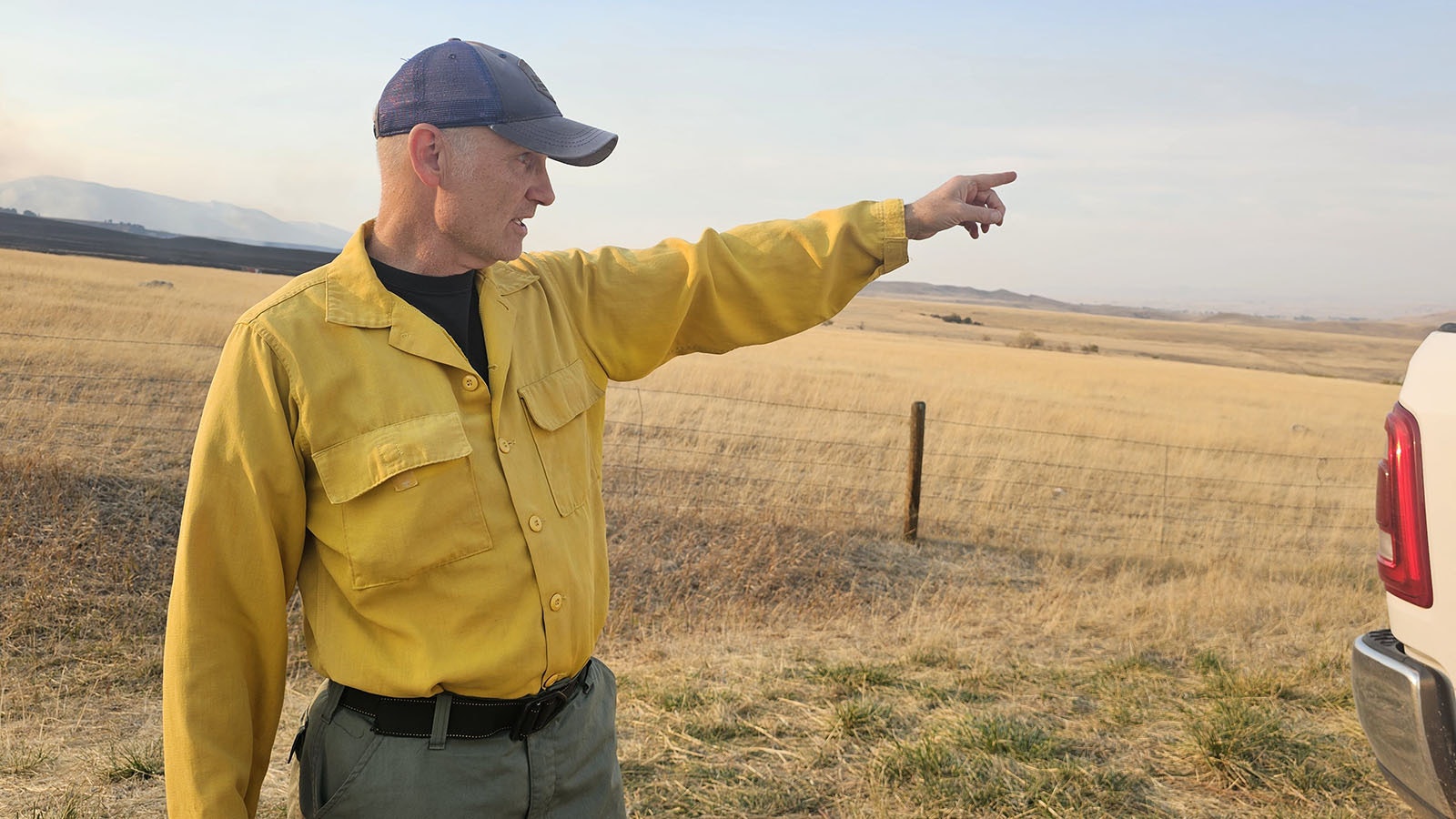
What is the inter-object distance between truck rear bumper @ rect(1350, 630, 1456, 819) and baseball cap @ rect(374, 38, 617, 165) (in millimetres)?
2197

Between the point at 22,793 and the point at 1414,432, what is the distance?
4.35 m

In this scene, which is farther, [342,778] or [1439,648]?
[1439,648]

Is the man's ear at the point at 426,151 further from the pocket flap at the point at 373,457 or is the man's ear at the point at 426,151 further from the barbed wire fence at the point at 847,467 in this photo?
the barbed wire fence at the point at 847,467

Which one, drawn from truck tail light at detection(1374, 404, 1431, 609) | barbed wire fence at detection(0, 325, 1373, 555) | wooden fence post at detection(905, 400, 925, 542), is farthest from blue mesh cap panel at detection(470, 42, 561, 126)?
wooden fence post at detection(905, 400, 925, 542)

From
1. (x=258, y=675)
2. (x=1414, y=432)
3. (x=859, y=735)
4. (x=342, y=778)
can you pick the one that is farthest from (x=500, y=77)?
(x=859, y=735)

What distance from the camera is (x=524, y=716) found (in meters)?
1.86

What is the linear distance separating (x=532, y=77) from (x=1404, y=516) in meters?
2.26

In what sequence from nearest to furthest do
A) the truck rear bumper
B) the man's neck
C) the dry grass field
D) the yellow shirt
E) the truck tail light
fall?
the yellow shirt
the man's neck
the truck rear bumper
the truck tail light
the dry grass field

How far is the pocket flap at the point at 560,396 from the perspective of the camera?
1.93m

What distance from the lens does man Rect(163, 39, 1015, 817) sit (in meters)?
1.68

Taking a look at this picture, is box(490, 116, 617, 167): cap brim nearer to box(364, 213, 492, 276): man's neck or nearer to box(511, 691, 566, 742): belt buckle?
box(364, 213, 492, 276): man's neck

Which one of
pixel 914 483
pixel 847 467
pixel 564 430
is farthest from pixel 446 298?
pixel 847 467

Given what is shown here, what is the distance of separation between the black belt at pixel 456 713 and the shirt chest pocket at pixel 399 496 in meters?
0.24

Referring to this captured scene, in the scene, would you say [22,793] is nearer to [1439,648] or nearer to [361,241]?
[361,241]
